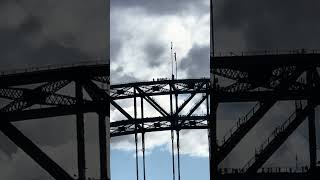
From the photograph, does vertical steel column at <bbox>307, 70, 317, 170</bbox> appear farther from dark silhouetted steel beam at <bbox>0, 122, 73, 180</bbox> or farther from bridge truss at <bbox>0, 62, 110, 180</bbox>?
dark silhouetted steel beam at <bbox>0, 122, 73, 180</bbox>

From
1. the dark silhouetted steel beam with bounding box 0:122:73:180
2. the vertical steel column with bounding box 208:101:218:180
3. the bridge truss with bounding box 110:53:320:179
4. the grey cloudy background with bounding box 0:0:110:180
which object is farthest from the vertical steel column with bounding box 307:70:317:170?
the dark silhouetted steel beam with bounding box 0:122:73:180

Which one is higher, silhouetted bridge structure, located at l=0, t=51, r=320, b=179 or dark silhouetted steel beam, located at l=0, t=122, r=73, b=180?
silhouetted bridge structure, located at l=0, t=51, r=320, b=179

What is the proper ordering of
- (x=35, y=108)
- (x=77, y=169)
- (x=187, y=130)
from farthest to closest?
(x=35, y=108) < (x=77, y=169) < (x=187, y=130)

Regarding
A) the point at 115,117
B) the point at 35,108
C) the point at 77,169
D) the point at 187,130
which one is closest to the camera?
the point at 187,130

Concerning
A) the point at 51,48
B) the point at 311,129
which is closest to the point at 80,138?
the point at 51,48

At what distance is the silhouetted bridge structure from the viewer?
7.32ft

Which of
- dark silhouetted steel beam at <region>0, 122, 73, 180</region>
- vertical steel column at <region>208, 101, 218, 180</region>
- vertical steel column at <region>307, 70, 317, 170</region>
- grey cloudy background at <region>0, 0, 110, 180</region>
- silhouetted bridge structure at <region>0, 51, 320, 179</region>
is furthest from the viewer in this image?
vertical steel column at <region>307, 70, 317, 170</region>

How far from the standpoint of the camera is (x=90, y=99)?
248cm

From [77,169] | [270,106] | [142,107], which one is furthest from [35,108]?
[270,106]

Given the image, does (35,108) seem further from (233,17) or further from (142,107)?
(233,17)

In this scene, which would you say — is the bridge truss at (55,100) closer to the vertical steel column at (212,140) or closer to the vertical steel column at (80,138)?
the vertical steel column at (80,138)

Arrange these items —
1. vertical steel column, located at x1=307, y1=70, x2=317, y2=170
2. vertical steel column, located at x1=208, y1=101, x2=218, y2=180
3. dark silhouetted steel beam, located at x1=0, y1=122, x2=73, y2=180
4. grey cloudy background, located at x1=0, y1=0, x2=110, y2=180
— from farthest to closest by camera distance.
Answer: vertical steel column, located at x1=307, y1=70, x2=317, y2=170 < dark silhouetted steel beam, located at x1=0, y1=122, x2=73, y2=180 < grey cloudy background, located at x1=0, y1=0, x2=110, y2=180 < vertical steel column, located at x1=208, y1=101, x2=218, y2=180

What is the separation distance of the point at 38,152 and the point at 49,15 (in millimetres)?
794

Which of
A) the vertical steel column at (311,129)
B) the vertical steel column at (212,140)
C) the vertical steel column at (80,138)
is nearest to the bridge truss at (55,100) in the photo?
the vertical steel column at (80,138)
